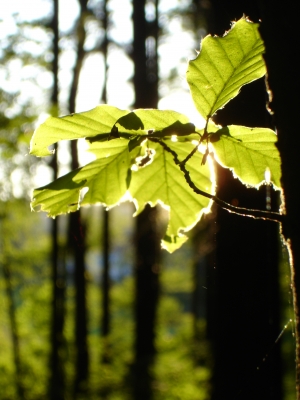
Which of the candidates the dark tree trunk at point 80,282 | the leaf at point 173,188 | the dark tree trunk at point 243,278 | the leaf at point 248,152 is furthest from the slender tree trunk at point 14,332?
the leaf at point 248,152

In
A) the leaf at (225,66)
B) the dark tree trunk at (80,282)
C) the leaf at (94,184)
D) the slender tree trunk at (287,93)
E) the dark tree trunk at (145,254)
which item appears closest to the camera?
the slender tree trunk at (287,93)

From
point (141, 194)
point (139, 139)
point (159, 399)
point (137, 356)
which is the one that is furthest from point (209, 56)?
point (137, 356)

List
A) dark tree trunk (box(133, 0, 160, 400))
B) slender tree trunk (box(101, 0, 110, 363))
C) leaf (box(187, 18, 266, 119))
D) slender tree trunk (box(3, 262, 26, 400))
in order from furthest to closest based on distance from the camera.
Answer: slender tree trunk (box(101, 0, 110, 363)) < dark tree trunk (box(133, 0, 160, 400)) < slender tree trunk (box(3, 262, 26, 400)) < leaf (box(187, 18, 266, 119))

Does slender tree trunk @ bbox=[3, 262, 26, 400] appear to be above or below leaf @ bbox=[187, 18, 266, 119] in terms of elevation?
below

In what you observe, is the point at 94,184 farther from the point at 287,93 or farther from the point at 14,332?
the point at 14,332

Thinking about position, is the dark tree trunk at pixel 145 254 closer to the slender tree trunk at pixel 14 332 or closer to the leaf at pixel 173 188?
the slender tree trunk at pixel 14 332

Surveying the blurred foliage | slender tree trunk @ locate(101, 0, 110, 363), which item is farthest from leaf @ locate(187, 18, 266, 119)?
slender tree trunk @ locate(101, 0, 110, 363)

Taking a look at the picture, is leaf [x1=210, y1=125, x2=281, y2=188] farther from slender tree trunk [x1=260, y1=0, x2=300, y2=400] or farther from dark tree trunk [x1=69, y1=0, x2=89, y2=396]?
dark tree trunk [x1=69, y1=0, x2=89, y2=396]

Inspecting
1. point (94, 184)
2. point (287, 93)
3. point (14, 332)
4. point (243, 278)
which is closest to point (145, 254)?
point (14, 332)
